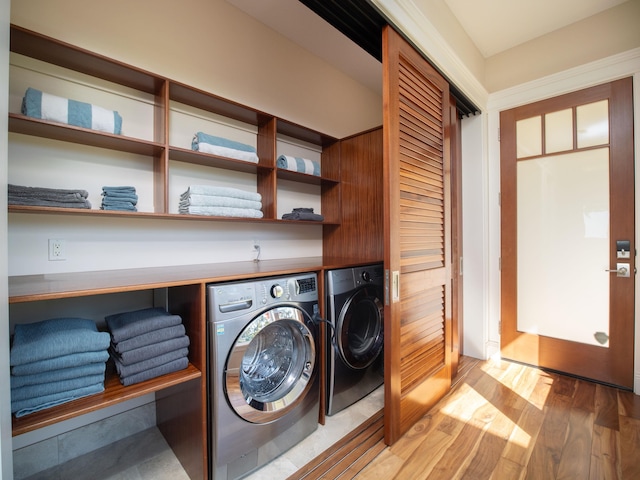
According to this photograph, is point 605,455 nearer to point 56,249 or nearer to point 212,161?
point 212,161

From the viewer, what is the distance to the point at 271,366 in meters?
1.59

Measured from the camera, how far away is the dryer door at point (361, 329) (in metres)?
1.81

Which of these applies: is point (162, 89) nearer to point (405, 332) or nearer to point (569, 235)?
point (405, 332)

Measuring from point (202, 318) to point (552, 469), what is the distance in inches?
71.6

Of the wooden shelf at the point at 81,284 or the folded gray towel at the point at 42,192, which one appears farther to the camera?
the folded gray towel at the point at 42,192

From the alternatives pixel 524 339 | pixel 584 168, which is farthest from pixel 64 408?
pixel 584 168

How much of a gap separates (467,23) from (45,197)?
3020mm

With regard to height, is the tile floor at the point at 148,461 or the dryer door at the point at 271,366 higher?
the dryer door at the point at 271,366

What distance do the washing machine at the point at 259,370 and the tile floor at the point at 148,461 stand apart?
0.06 metres

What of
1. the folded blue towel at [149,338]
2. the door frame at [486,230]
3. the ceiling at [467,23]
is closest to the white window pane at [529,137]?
the door frame at [486,230]

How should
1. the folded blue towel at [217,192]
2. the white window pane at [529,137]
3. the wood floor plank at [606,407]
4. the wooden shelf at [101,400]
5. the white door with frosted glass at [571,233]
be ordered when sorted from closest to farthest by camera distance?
the wooden shelf at [101,400] < the folded blue towel at [217,192] < the wood floor plank at [606,407] < the white door with frosted glass at [571,233] < the white window pane at [529,137]

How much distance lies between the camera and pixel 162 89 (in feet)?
5.08

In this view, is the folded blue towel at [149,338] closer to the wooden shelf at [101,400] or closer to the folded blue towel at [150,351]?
the folded blue towel at [150,351]

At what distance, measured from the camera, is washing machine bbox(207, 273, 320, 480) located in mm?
1249
